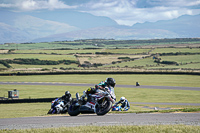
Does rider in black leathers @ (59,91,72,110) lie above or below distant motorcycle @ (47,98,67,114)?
above

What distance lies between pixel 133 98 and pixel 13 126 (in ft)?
104

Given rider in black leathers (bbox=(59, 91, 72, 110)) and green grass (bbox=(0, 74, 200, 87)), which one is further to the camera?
green grass (bbox=(0, 74, 200, 87))

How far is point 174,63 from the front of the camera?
117 metres

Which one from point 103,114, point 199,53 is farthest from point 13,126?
point 199,53

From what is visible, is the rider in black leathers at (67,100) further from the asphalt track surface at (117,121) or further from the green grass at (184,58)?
the green grass at (184,58)

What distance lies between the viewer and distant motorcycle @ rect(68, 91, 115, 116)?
50.0ft

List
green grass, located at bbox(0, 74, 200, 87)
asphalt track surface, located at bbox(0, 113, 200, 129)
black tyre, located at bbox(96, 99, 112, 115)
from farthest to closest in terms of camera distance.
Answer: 1. green grass, located at bbox(0, 74, 200, 87)
2. black tyre, located at bbox(96, 99, 112, 115)
3. asphalt track surface, located at bbox(0, 113, 200, 129)

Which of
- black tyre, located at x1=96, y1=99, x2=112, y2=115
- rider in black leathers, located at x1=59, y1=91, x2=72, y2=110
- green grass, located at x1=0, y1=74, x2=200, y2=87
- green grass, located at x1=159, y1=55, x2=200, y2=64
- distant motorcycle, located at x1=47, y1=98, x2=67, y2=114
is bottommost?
green grass, located at x1=0, y1=74, x2=200, y2=87

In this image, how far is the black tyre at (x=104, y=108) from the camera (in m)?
15.2

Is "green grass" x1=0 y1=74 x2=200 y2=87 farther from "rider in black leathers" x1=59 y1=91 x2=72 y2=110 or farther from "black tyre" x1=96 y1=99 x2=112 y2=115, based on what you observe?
"black tyre" x1=96 y1=99 x2=112 y2=115

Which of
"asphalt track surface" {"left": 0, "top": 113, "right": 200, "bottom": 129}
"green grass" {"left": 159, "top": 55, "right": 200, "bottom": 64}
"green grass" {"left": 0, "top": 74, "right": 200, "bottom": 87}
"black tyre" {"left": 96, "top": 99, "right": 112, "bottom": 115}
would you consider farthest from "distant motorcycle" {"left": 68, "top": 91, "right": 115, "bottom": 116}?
"green grass" {"left": 159, "top": 55, "right": 200, "bottom": 64}

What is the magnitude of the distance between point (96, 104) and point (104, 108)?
59 cm

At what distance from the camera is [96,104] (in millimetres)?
15992

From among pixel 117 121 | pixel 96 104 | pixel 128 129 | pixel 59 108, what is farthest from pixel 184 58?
pixel 128 129
